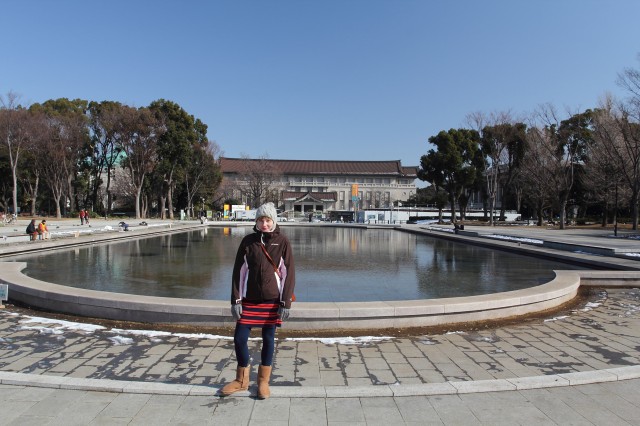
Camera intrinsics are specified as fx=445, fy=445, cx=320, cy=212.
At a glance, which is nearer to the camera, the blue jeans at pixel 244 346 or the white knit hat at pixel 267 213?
the blue jeans at pixel 244 346

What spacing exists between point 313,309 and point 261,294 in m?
2.31

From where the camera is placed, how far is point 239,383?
3.87 meters

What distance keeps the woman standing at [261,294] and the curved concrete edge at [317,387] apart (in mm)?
271

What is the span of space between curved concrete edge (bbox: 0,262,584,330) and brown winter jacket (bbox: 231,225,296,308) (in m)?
2.19

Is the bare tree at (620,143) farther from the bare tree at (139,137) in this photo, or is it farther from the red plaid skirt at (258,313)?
the bare tree at (139,137)

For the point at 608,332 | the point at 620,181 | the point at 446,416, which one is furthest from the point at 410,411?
the point at 620,181

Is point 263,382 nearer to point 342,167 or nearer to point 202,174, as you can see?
point 202,174

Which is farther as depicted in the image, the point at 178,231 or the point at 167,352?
the point at 178,231

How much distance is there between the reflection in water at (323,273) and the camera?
9281 mm

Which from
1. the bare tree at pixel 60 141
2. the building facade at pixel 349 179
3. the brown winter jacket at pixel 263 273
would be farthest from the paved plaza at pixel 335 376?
the building facade at pixel 349 179

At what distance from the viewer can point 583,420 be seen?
3.39 meters

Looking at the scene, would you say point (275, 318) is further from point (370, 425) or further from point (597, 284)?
point (597, 284)

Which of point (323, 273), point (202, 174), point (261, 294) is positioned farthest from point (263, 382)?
point (202, 174)

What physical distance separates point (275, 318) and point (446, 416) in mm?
1582
